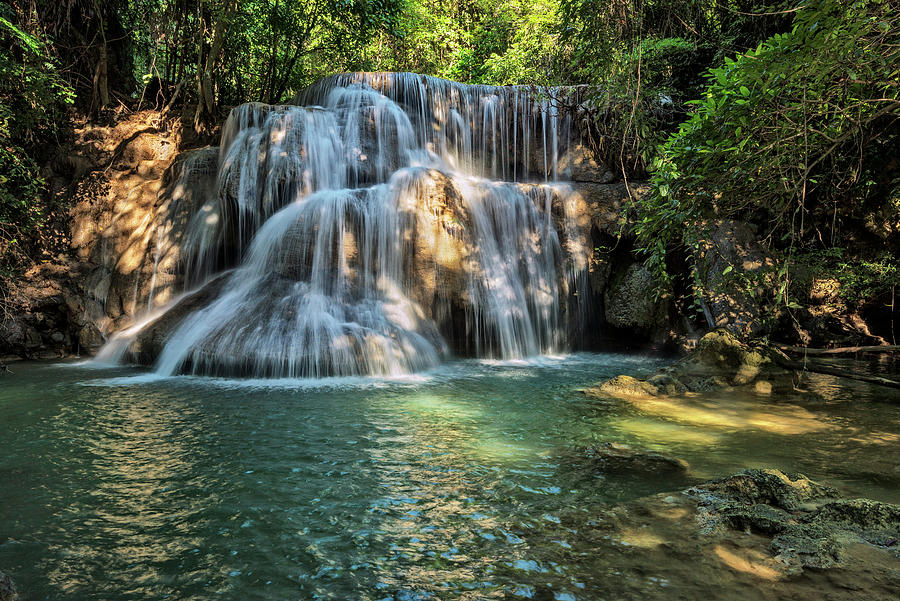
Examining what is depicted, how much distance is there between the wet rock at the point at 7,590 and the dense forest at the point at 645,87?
15.1 ft

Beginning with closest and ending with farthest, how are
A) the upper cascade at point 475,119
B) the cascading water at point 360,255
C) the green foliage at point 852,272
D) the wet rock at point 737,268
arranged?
the green foliage at point 852,272 → the cascading water at point 360,255 → the wet rock at point 737,268 → the upper cascade at point 475,119

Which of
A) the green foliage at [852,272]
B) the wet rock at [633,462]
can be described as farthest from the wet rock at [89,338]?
the green foliage at [852,272]

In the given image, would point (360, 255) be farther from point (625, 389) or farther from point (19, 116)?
point (19, 116)

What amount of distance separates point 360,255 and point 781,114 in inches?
267

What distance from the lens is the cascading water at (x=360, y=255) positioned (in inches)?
300

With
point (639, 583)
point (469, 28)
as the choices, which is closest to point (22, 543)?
point (639, 583)

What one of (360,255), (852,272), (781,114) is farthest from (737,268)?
(360,255)

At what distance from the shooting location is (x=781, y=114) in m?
3.76

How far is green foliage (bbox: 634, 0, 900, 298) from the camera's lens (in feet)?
10.8

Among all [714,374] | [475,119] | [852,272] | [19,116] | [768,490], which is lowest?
[768,490]

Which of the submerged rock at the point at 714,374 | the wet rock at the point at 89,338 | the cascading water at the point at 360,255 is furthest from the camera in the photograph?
the wet rock at the point at 89,338

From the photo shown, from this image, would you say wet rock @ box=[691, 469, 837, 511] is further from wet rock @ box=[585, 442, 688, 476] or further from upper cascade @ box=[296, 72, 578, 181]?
upper cascade @ box=[296, 72, 578, 181]

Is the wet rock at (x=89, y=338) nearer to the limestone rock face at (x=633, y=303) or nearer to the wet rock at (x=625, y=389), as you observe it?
the wet rock at (x=625, y=389)

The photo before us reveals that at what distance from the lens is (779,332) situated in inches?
361
